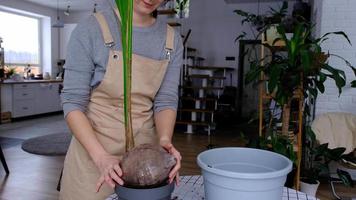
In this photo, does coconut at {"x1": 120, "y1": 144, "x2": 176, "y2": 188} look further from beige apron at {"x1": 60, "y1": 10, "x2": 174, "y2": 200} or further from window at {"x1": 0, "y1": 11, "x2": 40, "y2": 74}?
window at {"x1": 0, "y1": 11, "x2": 40, "y2": 74}

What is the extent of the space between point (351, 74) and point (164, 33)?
10.9ft

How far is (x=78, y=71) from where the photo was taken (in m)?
0.73

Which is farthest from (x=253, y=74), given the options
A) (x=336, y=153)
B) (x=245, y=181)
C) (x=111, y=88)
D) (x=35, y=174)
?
(x=35, y=174)

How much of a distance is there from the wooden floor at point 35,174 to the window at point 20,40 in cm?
429

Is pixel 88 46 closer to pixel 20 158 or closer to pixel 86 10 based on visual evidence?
pixel 20 158

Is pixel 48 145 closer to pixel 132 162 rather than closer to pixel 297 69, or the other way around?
pixel 297 69

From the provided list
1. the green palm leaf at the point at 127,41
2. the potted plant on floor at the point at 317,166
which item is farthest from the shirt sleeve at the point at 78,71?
the potted plant on floor at the point at 317,166

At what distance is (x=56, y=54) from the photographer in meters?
8.73

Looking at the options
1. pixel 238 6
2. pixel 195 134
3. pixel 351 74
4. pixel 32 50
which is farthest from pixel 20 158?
pixel 238 6

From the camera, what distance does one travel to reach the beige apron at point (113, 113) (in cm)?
78

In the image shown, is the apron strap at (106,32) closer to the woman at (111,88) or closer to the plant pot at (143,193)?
the woman at (111,88)

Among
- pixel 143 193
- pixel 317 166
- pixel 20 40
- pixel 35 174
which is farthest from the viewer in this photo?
pixel 20 40

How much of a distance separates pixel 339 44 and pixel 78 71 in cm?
349

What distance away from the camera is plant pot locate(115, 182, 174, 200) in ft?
1.68
